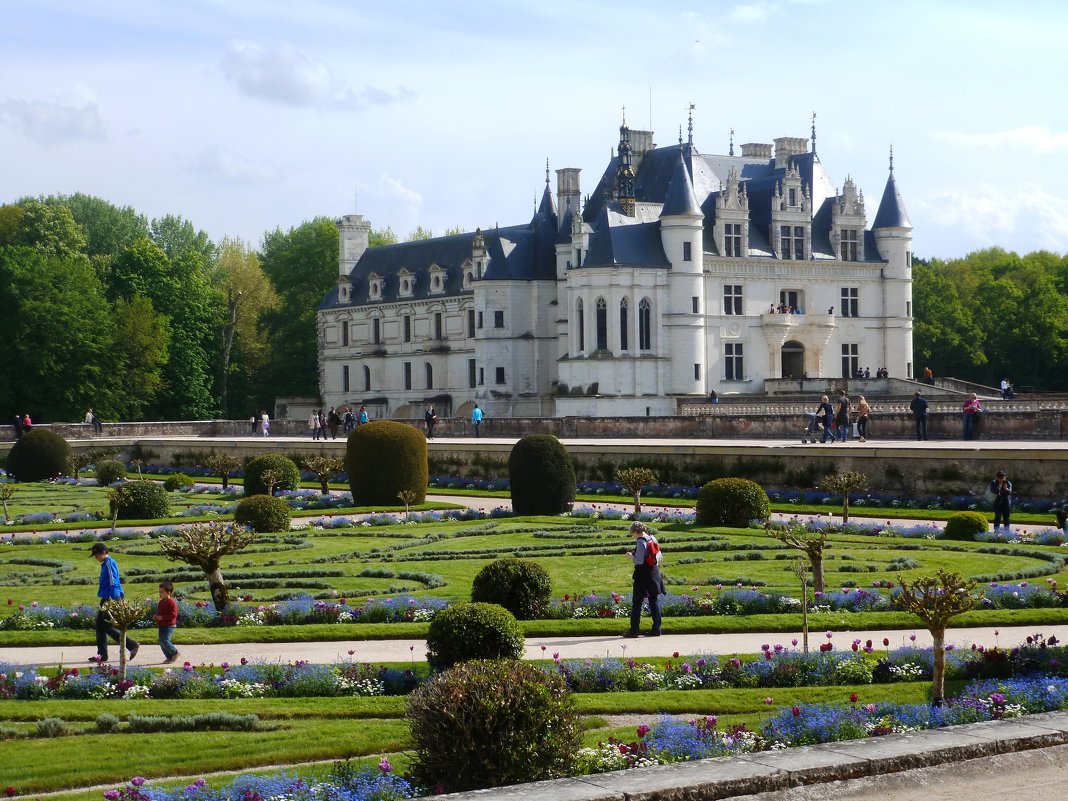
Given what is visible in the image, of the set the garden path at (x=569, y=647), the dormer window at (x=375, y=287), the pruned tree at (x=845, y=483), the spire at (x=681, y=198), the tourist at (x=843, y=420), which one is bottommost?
the garden path at (x=569, y=647)

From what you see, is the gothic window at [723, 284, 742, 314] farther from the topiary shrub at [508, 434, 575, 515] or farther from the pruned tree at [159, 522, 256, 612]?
the pruned tree at [159, 522, 256, 612]

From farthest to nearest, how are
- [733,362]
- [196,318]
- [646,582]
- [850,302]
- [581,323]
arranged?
[196,318] < [850,302] < [733,362] < [581,323] < [646,582]

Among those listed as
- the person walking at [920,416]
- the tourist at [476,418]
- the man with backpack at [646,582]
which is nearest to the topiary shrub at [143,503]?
the person walking at [920,416]

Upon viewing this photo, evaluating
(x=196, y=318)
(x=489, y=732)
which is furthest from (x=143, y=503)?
(x=196, y=318)

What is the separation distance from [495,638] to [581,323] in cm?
5277

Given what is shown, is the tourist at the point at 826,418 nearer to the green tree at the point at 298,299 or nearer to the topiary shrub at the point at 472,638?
the topiary shrub at the point at 472,638

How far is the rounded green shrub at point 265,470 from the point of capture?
1405 inches

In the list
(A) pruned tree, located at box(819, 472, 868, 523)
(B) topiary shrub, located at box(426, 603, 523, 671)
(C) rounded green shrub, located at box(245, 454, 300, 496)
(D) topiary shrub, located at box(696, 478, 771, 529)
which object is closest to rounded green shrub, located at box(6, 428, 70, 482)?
(C) rounded green shrub, located at box(245, 454, 300, 496)

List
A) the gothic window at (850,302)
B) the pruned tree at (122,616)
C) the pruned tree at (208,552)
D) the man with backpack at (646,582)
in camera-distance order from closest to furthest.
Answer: the pruned tree at (122,616) → the man with backpack at (646,582) → the pruned tree at (208,552) → the gothic window at (850,302)

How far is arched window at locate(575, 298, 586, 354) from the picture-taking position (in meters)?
65.7

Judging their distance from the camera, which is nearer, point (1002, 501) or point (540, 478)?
point (1002, 501)

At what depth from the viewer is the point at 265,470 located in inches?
1398

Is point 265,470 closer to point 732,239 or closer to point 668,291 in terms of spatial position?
point 668,291

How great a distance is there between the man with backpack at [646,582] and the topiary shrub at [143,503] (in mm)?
17098
